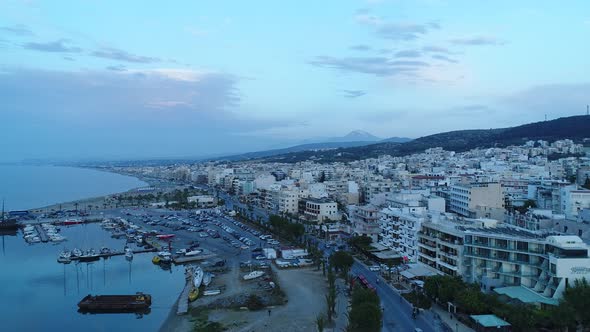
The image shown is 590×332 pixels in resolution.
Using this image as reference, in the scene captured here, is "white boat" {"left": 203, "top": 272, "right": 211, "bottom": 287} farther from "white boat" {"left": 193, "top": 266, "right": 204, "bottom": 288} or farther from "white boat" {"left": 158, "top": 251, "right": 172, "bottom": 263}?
"white boat" {"left": 158, "top": 251, "right": 172, "bottom": 263}

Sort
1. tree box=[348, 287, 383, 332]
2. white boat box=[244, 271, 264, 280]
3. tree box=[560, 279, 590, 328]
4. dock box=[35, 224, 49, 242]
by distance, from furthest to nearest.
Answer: dock box=[35, 224, 49, 242] → white boat box=[244, 271, 264, 280] → tree box=[348, 287, 383, 332] → tree box=[560, 279, 590, 328]

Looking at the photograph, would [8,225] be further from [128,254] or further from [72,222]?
[128,254]

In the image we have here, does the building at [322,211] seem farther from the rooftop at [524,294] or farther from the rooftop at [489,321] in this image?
the rooftop at [489,321]

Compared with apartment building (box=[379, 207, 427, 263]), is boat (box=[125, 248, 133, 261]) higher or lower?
lower

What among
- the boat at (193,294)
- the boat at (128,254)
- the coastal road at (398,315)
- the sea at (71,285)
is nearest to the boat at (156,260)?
the sea at (71,285)

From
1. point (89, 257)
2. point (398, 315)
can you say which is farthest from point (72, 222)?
point (398, 315)

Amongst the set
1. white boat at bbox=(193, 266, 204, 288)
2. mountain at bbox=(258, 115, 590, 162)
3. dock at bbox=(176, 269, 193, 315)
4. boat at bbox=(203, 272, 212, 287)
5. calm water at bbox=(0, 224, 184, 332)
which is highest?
mountain at bbox=(258, 115, 590, 162)

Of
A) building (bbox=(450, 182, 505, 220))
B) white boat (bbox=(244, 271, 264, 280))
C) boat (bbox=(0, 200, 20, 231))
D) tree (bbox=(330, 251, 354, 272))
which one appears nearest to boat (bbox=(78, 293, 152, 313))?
white boat (bbox=(244, 271, 264, 280))
